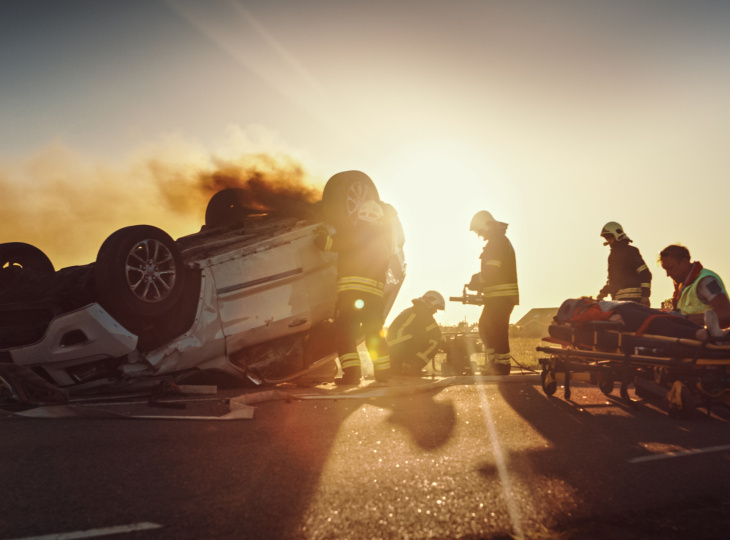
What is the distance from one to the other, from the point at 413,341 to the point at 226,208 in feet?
9.32

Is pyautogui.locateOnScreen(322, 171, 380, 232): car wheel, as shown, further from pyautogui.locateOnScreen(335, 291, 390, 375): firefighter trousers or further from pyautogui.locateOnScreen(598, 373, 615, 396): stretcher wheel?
pyautogui.locateOnScreen(598, 373, 615, 396): stretcher wheel

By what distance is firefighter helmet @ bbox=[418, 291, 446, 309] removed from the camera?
7.65 metres

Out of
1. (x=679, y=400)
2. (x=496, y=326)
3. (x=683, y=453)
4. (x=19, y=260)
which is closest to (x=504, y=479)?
(x=683, y=453)

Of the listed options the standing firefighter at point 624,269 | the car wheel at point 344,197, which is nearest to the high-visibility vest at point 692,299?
the standing firefighter at point 624,269

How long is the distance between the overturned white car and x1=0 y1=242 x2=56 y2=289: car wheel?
0.03ft

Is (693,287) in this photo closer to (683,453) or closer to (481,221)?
(683,453)

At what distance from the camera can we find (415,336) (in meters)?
7.39

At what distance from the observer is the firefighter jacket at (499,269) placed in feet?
23.4

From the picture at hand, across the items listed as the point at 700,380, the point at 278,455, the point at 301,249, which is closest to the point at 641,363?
the point at 700,380

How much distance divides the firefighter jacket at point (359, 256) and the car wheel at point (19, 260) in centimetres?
271

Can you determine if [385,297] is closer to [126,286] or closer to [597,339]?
[597,339]

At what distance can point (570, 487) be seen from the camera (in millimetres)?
2326

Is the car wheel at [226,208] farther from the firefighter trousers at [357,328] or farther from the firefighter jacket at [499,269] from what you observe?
the firefighter jacket at [499,269]

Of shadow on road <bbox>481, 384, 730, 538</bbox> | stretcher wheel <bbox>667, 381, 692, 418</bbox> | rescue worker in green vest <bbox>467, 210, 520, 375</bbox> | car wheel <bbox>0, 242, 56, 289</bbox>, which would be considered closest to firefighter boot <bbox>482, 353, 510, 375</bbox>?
rescue worker in green vest <bbox>467, 210, 520, 375</bbox>
